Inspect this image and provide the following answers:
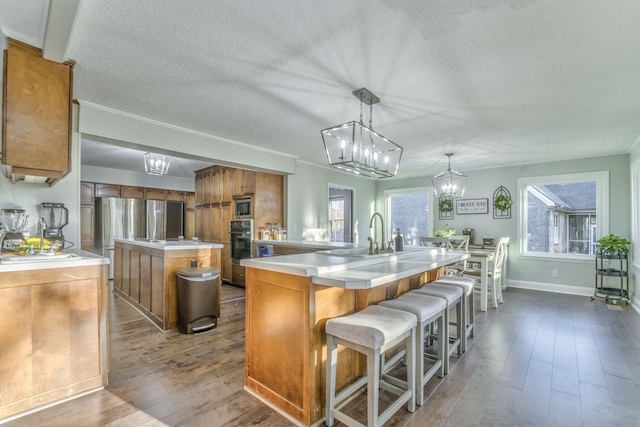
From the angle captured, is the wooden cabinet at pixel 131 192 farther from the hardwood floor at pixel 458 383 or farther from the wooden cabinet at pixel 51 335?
the wooden cabinet at pixel 51 335

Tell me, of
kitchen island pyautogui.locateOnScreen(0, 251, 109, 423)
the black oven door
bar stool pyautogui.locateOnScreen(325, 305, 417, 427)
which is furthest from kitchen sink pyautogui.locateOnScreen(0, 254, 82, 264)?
the black oven door

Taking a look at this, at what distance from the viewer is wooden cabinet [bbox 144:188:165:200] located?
6906 millimetres

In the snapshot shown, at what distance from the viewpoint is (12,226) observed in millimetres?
2400

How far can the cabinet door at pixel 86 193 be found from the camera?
598cm

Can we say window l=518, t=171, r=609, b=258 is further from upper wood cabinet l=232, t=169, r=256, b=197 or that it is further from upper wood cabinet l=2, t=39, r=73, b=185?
upper wood cabinet l=2, t=39, r=73, b=185

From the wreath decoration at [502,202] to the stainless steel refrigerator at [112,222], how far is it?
7352 mm

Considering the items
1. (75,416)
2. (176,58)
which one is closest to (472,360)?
(75,416)

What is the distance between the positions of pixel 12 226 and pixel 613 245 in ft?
23.7

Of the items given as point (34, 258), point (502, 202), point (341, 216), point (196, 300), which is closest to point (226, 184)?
point (341, 216)

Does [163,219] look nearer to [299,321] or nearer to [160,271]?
[160,271]

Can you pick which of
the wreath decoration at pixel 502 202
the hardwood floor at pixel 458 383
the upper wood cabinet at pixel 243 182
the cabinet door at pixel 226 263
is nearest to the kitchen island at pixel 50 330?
the hardwood floor at pixel 458 383

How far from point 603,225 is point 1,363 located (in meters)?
7.35

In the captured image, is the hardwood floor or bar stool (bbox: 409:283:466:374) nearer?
the hardwood floor

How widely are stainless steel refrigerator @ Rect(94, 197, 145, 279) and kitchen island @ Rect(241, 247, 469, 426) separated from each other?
204 inches
